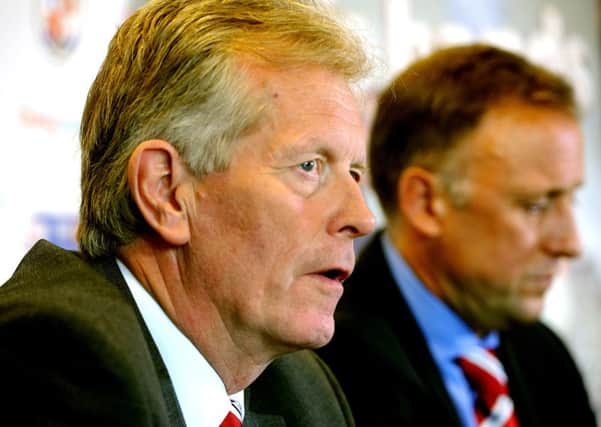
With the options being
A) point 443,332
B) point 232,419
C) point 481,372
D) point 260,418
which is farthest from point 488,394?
point 232,419

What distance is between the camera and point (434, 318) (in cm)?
193

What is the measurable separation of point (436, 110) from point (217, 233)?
905mm

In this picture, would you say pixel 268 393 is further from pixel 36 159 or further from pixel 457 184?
pixel 36 159

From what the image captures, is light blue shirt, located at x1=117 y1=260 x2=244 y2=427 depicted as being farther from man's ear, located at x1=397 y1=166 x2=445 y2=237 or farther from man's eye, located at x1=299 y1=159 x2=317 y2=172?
man's ear, located at x1=397 y1=166 x2=445 y2=237

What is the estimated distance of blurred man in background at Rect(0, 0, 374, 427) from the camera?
3.87 feet

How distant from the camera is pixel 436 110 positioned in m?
1.99

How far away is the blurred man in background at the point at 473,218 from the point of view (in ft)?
6.30

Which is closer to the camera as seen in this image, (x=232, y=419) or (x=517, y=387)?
(x=232, y=419)

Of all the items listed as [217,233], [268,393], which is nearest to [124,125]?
[217,233]

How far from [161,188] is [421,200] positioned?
907mm

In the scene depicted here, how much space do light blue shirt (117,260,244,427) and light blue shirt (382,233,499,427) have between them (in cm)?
76

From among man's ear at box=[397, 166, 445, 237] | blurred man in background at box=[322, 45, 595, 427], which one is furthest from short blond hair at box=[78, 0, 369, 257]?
man's ear at box=[397, 166, 445, 237]

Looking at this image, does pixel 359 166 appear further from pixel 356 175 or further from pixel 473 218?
pixel 473 218

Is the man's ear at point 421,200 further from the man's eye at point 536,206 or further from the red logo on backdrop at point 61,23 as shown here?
the red logo on backdrop at point 61,23
